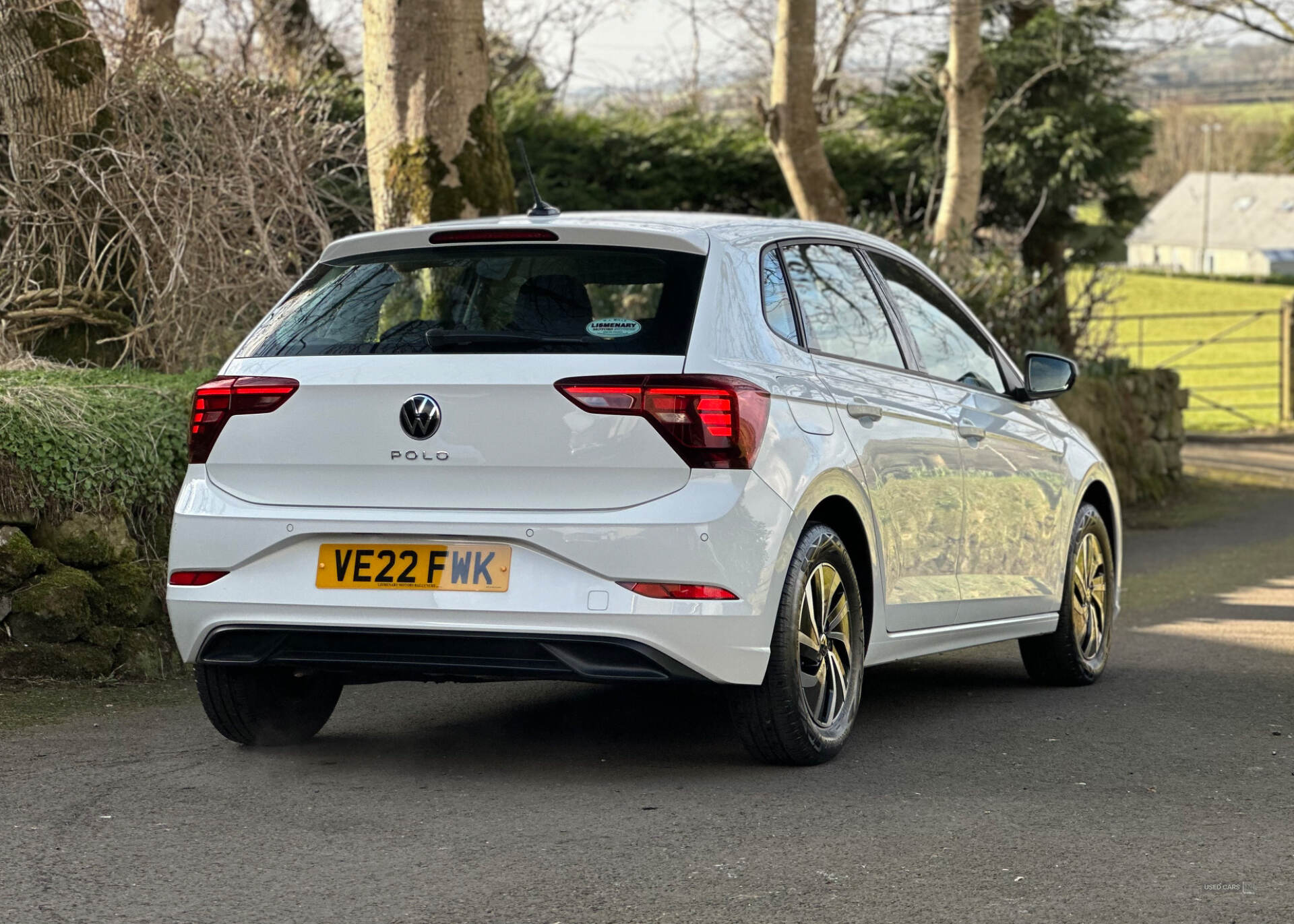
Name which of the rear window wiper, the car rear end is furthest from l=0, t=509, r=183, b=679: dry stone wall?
the rear window wiper

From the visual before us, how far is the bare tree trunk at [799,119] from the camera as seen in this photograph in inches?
635

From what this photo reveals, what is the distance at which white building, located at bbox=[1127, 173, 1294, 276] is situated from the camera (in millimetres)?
129500

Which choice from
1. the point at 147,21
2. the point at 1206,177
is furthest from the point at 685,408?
the point at 1206,177

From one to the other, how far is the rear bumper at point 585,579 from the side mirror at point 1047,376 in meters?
2.41

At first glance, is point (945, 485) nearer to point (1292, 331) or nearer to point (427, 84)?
point (427, 84)

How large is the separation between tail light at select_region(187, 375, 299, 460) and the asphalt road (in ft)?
3.41

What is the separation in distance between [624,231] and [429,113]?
511 centimetres

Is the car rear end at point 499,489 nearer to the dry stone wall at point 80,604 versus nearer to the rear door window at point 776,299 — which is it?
the rear door window at point 776,299

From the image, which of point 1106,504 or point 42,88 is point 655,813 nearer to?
point 1106,504

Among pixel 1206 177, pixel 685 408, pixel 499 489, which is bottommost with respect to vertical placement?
pixel 499 489

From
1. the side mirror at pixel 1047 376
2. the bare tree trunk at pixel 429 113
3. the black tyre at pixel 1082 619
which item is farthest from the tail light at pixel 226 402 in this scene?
the bare tree trunk at pixel 429 113

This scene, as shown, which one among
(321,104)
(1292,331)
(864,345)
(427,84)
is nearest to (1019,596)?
(864,345)

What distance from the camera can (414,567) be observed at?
5.19m

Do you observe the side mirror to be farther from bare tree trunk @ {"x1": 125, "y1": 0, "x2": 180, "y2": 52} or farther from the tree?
the tree
